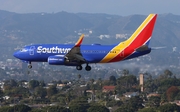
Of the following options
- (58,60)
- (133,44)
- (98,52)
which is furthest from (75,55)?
(133,44)

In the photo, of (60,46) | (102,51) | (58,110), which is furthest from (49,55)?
(58,110)

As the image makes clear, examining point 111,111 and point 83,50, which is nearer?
point 83,50

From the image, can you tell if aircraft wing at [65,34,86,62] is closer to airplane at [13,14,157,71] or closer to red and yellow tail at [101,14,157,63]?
airplane at [13,14,157,71]

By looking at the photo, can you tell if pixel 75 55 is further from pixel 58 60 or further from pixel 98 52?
pixel 98 52

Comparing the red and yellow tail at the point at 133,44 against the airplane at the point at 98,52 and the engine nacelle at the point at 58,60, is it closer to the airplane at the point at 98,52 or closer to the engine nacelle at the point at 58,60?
the airplane at the point at 98,52

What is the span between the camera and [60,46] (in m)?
97.8

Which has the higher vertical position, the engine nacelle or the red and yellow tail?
the red and yellow tail

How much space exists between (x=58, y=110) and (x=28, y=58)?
245 feet

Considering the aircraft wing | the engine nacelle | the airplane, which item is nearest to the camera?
the aircraft wing

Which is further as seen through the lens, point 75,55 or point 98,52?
point 98,52

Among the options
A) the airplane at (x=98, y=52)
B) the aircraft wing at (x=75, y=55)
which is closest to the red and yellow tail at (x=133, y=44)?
the airplane at (x=98, y=52)

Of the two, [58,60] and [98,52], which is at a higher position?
[98,52]

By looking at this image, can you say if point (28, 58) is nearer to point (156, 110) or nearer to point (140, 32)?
point (140, 32)

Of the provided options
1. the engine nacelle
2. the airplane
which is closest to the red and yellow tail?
the airplane
